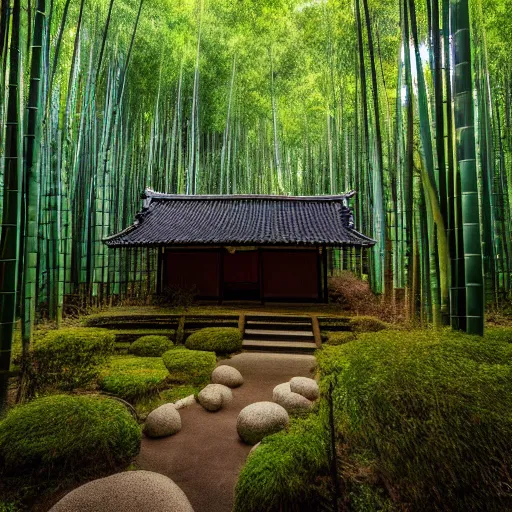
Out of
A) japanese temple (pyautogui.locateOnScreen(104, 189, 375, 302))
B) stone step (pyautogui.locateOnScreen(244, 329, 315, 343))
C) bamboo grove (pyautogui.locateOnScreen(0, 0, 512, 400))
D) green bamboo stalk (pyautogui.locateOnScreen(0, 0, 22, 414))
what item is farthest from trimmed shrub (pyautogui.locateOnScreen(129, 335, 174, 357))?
japanese temple (pyautogui.locateOnScreen(104, 189, 375, 302))

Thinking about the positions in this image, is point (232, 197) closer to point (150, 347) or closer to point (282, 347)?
point (282, 347)

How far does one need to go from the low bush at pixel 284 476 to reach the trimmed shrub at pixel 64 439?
2.93 feet

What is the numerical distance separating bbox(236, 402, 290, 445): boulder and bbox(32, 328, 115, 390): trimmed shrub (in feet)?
4.95

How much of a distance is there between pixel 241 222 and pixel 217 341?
414 centimetres

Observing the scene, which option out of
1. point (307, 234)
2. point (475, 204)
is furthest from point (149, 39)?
point (475, 204)

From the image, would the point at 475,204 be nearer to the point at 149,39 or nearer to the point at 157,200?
the point at 157,200

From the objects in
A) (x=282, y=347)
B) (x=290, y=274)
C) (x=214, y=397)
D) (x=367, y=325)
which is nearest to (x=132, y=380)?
(x=214, y=397)

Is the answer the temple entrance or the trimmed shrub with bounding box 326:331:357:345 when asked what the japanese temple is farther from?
the trimmed shrub with bounding box 326:331:357:345

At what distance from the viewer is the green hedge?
3.78ft

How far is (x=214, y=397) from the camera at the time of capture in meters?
3.19

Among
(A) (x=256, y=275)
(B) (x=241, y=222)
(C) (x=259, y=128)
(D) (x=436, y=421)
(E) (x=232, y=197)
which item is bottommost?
(D) (x=436, y=421)

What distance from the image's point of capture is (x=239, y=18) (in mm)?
10000

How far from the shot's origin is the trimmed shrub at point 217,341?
479 centimetres

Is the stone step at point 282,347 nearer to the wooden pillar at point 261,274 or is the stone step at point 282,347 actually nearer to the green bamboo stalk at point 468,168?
A: the wooden pillar at point 261,274
